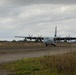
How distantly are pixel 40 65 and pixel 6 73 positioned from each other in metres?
2.89

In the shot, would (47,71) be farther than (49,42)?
No

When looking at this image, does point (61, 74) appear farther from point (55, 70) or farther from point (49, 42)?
point (49, 42)

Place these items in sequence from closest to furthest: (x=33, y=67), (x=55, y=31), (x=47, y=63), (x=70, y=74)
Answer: (x=70, y=74)
(x=33, y=67)
(x=47, y=63)
(x=55, y=31)

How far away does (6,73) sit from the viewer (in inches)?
656

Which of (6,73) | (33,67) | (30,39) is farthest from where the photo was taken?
(30,39)

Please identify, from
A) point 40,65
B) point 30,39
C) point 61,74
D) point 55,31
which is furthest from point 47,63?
point 55,31

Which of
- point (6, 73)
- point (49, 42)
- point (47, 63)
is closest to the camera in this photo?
point (6, 73)

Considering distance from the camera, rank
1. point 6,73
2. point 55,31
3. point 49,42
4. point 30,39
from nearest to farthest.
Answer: point 6,73 → point 49,42 → point 30,39 → point 55,31

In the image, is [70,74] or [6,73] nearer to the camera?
[70,74]

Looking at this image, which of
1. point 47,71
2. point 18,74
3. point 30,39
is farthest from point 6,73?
point 30,39

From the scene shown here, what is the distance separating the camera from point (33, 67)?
18.3 m

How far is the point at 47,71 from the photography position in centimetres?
1672

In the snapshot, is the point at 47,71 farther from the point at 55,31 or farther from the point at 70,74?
the point at 55,31

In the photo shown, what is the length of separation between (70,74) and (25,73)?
7.13ft
